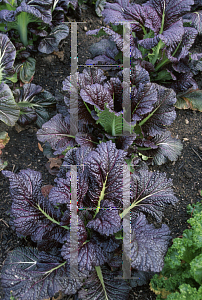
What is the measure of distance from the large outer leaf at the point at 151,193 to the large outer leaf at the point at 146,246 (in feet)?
0.44

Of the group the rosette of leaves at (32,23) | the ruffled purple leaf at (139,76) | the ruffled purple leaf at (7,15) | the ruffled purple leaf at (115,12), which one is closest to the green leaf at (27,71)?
the rosette of leaves at (32,23)

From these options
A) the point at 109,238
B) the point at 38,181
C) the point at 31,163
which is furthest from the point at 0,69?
the point at 109,238

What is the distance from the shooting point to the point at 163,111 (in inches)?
86.4

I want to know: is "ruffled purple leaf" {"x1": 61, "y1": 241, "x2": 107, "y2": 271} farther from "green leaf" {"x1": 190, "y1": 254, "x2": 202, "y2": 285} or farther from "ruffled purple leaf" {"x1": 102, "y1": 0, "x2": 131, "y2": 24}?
"ruffled purple leaf" {"x1": 102, "y1": 0, "x2": 131, "y2": 24}

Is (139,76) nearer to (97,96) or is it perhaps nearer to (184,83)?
(97,96)

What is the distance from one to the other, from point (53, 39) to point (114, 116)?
1.24 metres

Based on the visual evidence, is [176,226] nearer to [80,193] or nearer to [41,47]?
[80,193]

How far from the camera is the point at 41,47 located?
2719 mm

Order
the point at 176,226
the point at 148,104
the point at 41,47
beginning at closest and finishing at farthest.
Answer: the point at 148,104, the point at 176,226, the point at 41,47

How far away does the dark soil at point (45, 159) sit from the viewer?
2160mm

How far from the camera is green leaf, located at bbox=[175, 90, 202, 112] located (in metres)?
2.72

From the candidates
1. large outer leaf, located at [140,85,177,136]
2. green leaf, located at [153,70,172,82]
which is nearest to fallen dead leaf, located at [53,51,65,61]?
→ green leaf, located at [153,70,172,82]

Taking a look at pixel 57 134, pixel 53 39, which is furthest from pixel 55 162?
pixel 53 39

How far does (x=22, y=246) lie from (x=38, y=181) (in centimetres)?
60
